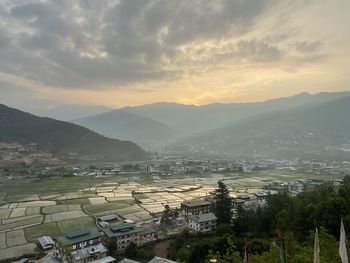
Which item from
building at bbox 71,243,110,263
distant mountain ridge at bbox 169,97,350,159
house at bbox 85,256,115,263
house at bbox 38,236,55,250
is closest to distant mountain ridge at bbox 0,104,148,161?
Answer: distant mountain ridge at bbox 169,97,350,159

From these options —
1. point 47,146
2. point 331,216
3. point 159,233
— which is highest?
point 47,146

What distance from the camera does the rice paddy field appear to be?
102ft

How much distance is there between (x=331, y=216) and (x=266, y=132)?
157105 mm

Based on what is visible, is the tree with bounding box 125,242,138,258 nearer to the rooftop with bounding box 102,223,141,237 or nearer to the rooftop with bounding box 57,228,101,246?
the rooftop with bounding box 102,223,141,237

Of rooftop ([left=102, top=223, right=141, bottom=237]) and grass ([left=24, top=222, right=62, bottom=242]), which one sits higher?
rooftop ([left=102, top=223, right=141, bottom=237])

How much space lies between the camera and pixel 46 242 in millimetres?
26000

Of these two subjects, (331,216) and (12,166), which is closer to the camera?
(331,216)

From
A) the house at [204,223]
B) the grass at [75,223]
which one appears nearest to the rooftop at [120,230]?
the grass at [75,223]

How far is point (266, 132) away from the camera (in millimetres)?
171875

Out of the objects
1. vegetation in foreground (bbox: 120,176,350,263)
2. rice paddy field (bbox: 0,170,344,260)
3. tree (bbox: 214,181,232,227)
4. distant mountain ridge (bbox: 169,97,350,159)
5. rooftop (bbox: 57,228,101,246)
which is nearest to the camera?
vegetation in foreground (bbox: 120,176,350,263)

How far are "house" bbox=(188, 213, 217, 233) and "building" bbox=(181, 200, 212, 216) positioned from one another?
4218 mm

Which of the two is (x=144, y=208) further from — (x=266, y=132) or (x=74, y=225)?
(x=266, y=132)

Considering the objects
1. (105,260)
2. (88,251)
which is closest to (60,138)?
(88,251)

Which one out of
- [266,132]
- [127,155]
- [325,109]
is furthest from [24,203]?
[325,109]
